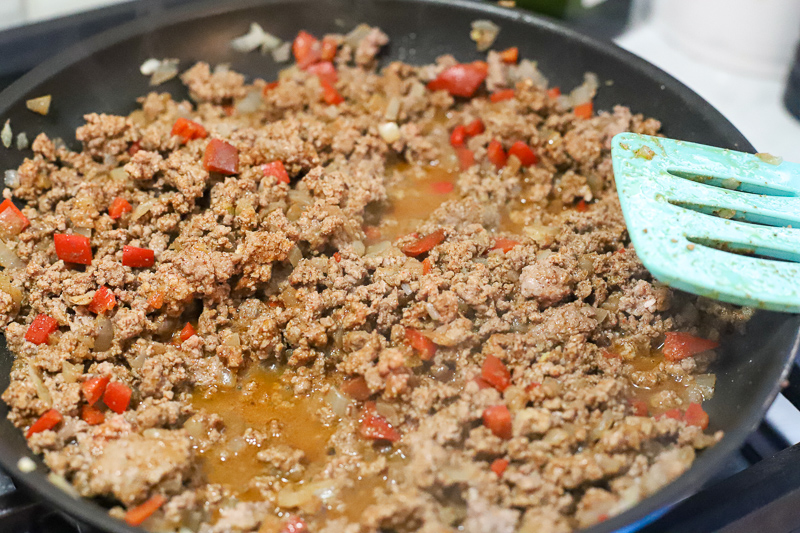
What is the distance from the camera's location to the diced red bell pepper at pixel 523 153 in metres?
2.49

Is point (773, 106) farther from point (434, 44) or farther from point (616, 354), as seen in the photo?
point (616, 354)

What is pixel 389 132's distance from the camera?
2.54 m

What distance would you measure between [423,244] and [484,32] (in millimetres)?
1099

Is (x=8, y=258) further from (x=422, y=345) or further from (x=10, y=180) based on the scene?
(x=422, y=345)

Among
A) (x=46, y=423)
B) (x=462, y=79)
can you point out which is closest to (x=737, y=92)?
(x=462, y=79)

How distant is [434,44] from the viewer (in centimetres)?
287

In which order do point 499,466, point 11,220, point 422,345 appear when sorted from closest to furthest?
point 499,466
point 422,345
point 11,220

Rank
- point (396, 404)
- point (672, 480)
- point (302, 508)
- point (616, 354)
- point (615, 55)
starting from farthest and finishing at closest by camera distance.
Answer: point (615, 55) → point (616, 354) → point (396, 404) → point (302, 508) → point (672, 480)

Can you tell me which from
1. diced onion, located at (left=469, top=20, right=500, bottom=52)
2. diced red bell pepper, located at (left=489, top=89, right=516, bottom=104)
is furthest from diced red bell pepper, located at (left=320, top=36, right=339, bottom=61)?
diced red bell pepper, located at (left=489, top=89, right=516, bottom=104)

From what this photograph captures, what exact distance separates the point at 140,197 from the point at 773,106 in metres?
2.62

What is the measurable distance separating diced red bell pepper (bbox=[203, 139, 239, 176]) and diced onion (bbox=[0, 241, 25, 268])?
2.07ft

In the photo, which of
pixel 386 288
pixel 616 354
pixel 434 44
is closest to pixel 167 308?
pixel 386 288

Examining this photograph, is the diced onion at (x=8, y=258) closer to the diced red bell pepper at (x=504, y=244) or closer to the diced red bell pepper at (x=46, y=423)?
the diced red bell pepper at (x=46, y=423)

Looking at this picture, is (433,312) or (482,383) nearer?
(482,383)
